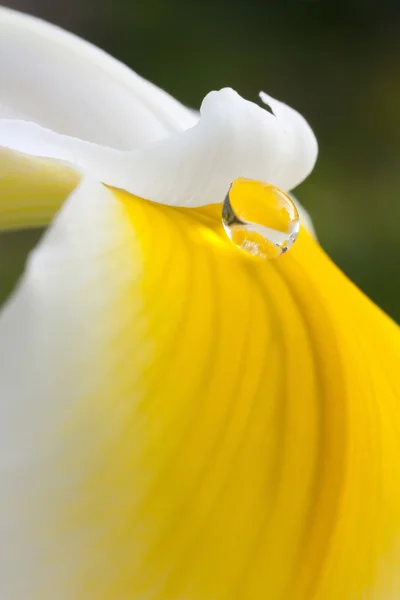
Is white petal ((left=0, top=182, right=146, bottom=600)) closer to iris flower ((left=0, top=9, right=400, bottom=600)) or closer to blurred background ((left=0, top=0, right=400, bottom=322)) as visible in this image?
iris flower ((left=0, top=9, right=400, bottom=600))

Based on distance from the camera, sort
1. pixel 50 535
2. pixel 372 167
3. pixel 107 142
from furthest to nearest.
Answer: pixel 372 167 < pixel 107 142 < pixel 50 535

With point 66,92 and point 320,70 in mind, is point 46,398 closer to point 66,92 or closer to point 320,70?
point 66,92

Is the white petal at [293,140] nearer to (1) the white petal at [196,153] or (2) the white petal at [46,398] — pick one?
(1) the white petal at [196,153]

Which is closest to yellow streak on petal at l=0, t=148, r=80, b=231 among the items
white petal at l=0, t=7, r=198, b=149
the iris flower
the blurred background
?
the iris flower

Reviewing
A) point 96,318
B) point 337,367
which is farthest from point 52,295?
point 337,367

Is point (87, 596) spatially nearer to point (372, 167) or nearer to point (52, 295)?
point (52, 295)

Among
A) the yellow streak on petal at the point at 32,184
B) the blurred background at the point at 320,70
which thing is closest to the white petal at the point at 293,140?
the yellow streak on petal at the point at 32,184
